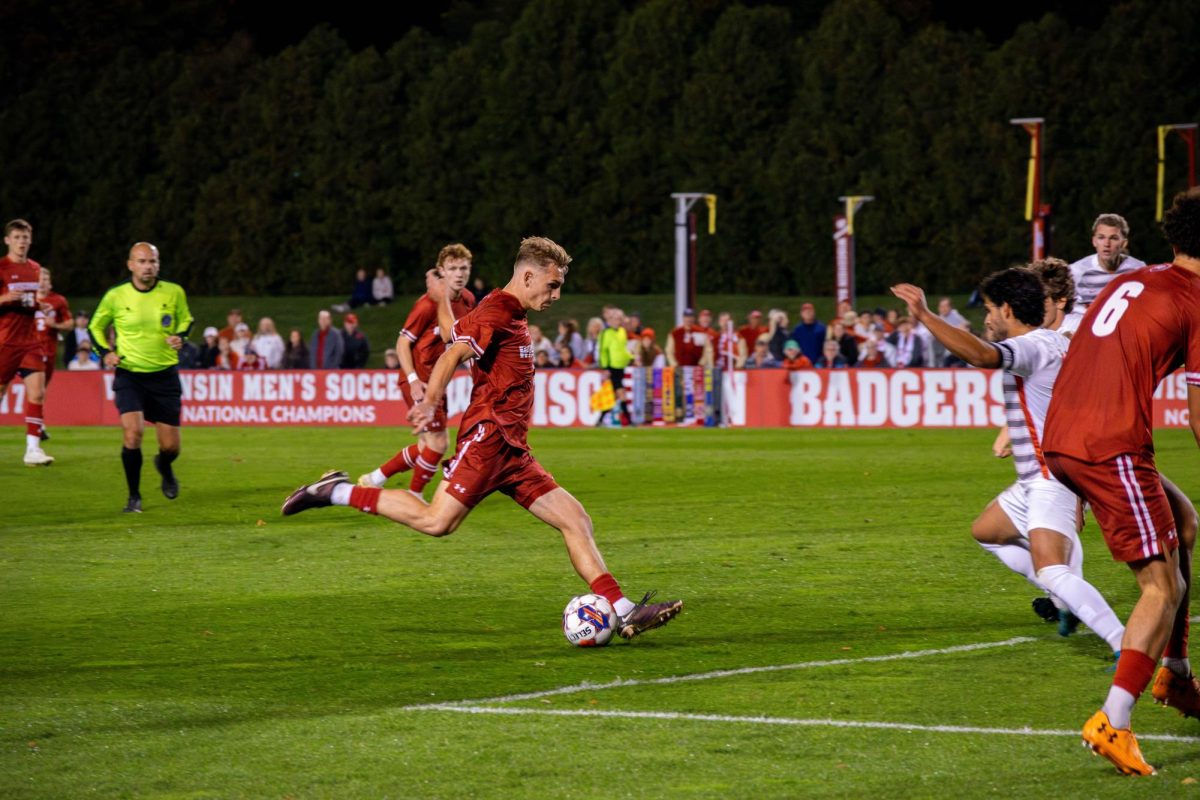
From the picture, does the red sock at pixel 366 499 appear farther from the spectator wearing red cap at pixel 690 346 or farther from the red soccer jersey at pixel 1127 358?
the spectator wearing red cap at pixel 690 346

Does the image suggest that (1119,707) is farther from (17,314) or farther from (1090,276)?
(17,314)

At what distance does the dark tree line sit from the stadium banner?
1866 cm

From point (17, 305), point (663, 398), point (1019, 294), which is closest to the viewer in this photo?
point (1019, 294)

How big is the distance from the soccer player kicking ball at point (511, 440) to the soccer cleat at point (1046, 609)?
191 centimetres

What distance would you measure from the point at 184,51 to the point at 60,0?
4770 mm

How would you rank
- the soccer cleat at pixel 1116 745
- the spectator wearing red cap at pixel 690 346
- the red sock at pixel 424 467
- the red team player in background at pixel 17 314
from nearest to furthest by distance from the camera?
the soccer cleat at pixel 1116 745
the red sock at pixel 424 467
the red team player in background at pixel 17 314
the spectator wearing red cap at pixel 690 346

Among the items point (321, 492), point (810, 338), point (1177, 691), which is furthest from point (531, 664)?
point (810, 338)

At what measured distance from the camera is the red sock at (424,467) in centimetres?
1477

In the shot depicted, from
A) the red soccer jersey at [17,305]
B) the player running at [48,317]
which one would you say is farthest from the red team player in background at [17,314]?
the player running at [48,317]

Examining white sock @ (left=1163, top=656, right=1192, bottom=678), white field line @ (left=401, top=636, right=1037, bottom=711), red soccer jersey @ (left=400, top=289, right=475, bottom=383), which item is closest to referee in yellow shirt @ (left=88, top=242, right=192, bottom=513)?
red soccer jersey @ (left=400, top=289, right=475, bottom=383)

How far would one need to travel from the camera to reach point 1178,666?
21.3 feet

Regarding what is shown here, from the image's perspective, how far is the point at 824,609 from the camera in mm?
9516

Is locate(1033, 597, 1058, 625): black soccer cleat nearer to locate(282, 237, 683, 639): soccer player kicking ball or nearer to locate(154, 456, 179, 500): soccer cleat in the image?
locate(282, 237, 683, 639): soccer player kicking ball

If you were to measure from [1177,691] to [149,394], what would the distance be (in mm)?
10151
